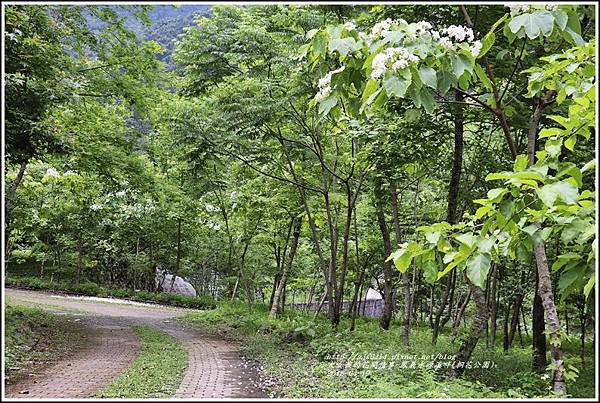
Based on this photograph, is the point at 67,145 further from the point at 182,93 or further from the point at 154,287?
the point at 154,287

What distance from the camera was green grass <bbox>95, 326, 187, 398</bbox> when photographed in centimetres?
526

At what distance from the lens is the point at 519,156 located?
7.16ft

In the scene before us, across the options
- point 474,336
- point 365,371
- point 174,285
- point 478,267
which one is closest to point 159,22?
point 365,371

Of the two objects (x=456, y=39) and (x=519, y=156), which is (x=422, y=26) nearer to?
(x=456, y=39)

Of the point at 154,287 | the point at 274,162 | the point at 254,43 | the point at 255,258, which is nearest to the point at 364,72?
the point at 254,43

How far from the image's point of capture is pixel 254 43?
802 cm

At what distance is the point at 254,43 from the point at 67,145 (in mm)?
3354

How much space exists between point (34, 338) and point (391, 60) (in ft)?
29.8

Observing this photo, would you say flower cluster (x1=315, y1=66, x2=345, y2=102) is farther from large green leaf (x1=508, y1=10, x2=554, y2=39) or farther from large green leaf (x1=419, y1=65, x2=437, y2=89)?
large green leaf (x1=508, y1=10, x2=554, y2=39)

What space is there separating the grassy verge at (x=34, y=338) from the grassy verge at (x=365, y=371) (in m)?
3.27

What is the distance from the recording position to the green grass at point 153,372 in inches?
207

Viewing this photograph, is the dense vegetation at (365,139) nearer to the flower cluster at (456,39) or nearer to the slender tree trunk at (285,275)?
the flower cluster at (456,39)

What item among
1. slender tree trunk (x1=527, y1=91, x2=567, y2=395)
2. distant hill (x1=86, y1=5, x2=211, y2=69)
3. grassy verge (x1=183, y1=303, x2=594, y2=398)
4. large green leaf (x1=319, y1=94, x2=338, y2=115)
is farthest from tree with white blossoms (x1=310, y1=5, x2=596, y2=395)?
distant hill (x1=86, y1=5, x2=211, y2=69)

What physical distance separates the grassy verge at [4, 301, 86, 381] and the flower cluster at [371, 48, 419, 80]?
19.7ft
